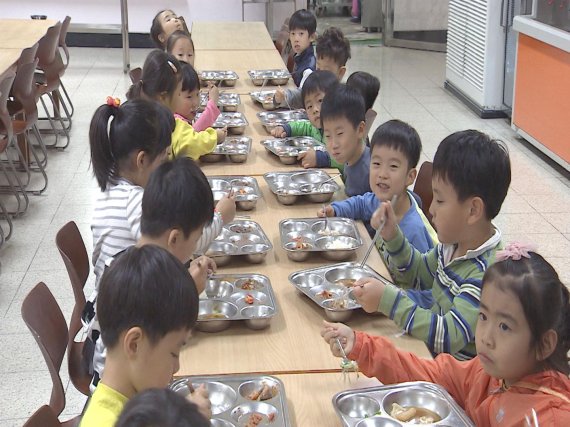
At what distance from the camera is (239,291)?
Result: 2242mm

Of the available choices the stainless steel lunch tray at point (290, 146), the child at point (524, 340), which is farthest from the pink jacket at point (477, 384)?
the stainless steel lunch tray at point (290, 146)

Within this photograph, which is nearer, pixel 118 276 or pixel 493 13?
pixel 118 276

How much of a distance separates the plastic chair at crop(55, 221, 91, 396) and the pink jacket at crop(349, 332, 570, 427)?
0.92 meters

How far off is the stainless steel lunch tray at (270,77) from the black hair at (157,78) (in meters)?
1.56

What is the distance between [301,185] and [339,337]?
4.27 feet

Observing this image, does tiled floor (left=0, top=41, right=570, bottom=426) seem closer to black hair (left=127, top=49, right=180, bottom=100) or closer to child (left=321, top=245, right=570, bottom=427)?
black hair (left=127, top=49, right=180, bottom=100)

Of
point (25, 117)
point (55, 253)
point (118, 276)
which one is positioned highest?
point (118, 276)

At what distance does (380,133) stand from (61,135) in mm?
4164

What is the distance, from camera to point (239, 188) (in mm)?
3047

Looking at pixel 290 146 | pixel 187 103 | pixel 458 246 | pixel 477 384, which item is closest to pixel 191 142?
pixel 187 103

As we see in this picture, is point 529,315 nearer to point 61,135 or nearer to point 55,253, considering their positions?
point 55,253

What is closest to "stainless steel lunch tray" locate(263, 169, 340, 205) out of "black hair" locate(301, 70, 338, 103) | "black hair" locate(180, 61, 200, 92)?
"black hair" locate(301, 70, 338, 103)

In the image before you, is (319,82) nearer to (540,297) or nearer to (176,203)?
(176,203)

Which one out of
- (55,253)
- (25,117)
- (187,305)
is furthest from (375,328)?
(25,117)
